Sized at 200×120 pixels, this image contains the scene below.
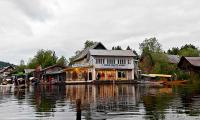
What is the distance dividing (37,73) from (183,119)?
84.9 metres

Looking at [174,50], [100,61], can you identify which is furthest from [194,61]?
[174,50]

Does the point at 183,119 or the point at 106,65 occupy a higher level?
the point at 106,65

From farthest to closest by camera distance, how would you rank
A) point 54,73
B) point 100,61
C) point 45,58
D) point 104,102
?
point 45,58, point 54,73, point 100,61, point 104,102

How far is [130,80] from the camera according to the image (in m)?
82.9

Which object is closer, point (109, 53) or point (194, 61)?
point (194, 61)

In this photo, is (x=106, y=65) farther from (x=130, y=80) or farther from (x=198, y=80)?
(x=198, y=80)

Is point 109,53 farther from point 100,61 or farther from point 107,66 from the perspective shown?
point 107,66

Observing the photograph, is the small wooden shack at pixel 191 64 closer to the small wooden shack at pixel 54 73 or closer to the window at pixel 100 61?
the window at pixel 100 61

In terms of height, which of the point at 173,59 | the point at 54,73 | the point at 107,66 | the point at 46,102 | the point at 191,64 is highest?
the point at 173,59

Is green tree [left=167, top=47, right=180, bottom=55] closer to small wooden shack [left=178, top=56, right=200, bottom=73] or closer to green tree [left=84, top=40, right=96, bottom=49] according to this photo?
green tree [left=84, top=40, right=96, bottom=49]

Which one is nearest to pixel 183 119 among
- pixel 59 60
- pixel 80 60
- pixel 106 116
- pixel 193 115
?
pixel 193 115

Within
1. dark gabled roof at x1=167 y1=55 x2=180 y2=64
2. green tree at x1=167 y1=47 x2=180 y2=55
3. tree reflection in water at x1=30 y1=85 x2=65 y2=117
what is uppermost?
green tree at x1=167 y1=47 x2=180 y2=55

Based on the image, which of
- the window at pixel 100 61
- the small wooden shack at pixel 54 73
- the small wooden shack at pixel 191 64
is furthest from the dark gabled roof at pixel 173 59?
the small wooden shack at pixel 54 73

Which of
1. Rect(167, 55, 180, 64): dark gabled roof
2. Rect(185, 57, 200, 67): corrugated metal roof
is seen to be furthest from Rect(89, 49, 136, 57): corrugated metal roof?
Rect(167, 55, 180, 64): dark gabled roof
